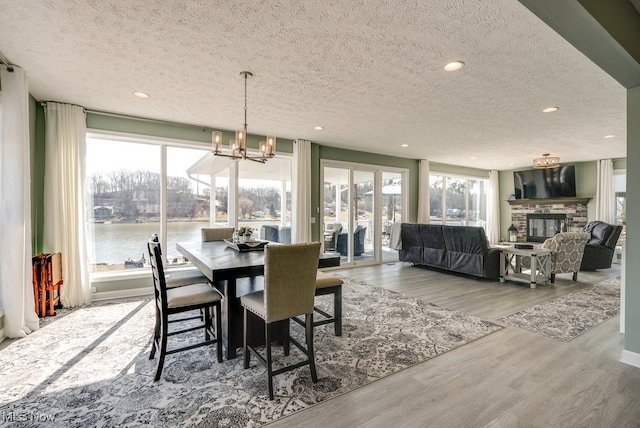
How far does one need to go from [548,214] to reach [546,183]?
3.15 feet

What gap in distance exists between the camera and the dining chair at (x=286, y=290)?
2057mm

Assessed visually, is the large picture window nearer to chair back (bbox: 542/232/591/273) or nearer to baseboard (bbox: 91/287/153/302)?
baseboard (bbox: 91/287/153/302)

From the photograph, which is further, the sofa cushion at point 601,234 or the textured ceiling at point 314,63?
the sofa cushion at point 601,234

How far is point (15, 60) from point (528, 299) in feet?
21.0

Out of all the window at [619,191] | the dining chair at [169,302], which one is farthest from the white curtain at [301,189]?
the window at [619,191]

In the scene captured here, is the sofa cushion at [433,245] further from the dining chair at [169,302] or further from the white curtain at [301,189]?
the dining chair at [169,302]

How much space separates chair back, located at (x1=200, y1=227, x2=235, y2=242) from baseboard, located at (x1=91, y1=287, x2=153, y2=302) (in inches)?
50.9

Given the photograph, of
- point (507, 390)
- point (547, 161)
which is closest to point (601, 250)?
point (547, 161)

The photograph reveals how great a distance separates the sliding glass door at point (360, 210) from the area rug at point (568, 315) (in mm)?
3333

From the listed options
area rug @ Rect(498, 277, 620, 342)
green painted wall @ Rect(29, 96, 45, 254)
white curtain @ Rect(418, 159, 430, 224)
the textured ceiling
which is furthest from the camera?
white curtain @ Rect(418, 159, 430, 224)

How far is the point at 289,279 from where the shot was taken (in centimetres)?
214

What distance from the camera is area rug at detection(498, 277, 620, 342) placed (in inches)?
124

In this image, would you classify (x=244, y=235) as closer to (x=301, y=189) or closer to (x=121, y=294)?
(x=121, y=294)

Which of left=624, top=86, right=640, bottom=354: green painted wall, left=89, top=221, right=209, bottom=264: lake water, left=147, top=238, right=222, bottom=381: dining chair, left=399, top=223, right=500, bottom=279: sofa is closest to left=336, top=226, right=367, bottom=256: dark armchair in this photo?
left=399, top=223, right=500, bottom=279: sofa
